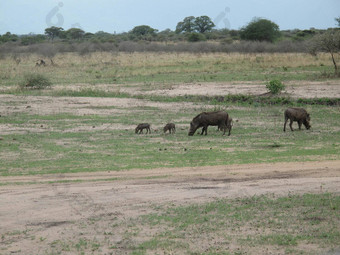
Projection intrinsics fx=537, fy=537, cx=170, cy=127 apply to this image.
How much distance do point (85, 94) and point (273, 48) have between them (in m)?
28.7

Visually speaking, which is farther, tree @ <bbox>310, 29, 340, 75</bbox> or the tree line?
the tree line

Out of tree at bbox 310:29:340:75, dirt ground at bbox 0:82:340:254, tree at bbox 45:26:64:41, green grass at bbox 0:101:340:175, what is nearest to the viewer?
dirt ground at bbox 0:82:340:254

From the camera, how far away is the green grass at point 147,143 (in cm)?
1507

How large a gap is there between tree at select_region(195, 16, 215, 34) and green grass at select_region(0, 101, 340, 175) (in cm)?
7682

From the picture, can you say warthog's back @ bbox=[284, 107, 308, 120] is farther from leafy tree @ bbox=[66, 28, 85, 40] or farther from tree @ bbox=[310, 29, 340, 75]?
leafy tree @ bbox=[66, 28, 85, 40]

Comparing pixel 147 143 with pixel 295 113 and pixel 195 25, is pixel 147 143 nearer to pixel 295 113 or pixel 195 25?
pixel 295 113

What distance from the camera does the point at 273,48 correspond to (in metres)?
53.7

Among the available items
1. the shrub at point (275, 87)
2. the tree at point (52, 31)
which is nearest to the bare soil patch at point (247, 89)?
the shrub at point (275, 87)

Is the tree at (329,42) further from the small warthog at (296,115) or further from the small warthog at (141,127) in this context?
the small warthog at (141,127)

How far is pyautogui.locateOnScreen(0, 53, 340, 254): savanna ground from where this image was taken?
8.26 metres

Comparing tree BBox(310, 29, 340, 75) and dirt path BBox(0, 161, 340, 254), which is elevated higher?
tree BBox(310, 29, 340, 75)

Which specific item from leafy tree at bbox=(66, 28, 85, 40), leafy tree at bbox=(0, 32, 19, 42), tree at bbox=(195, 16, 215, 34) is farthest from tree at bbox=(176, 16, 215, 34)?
leafy tree at bbox=(0, 32, 19, 42)

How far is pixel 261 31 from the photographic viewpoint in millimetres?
65875

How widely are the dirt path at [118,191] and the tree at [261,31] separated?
176 ft
